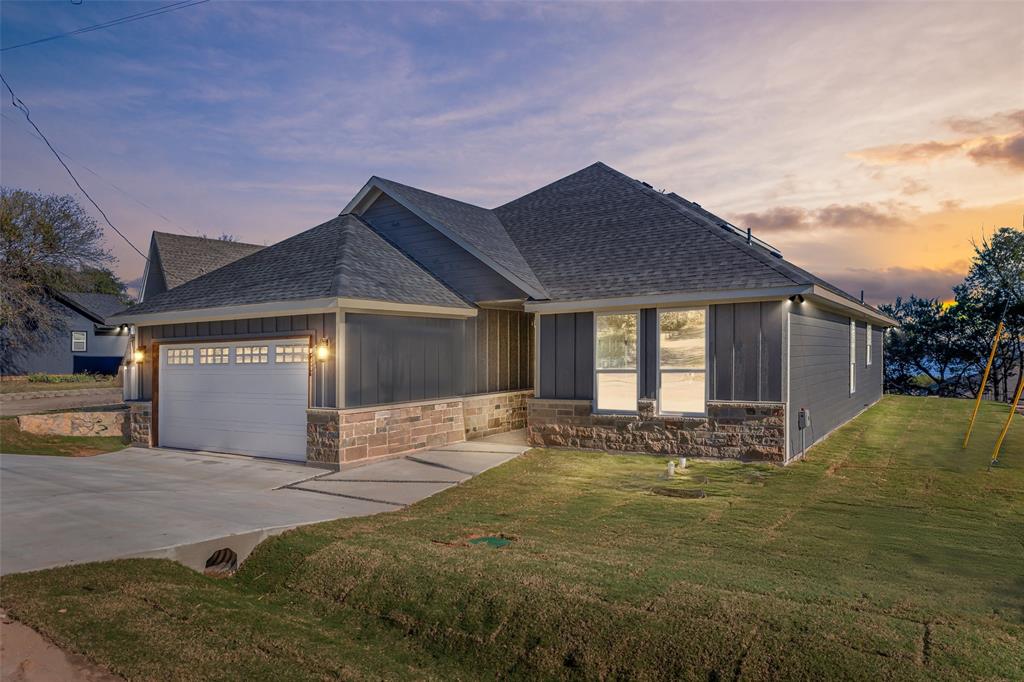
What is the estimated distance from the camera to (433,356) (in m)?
13.9

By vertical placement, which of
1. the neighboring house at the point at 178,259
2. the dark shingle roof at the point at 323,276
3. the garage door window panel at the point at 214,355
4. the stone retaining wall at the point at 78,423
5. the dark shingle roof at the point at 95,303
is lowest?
the stone retaining wall at the point at 78,423

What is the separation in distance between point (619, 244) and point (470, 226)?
13.6ft

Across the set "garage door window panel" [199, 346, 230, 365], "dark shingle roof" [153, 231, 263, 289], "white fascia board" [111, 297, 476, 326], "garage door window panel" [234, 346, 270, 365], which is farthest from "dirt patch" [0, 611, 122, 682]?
"dark shingle roof" [153, 231, 263, 289]

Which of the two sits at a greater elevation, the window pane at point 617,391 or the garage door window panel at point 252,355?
the garage door window panel at point 252,355

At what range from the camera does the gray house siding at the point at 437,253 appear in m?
14.7

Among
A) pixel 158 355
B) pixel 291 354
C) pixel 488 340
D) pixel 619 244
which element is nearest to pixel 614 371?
pixel 619 244

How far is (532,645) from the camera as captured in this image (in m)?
4.89

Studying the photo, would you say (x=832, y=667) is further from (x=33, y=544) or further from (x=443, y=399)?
(x=443, y=399)

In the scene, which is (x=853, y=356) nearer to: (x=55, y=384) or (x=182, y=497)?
(x=182, y=497)

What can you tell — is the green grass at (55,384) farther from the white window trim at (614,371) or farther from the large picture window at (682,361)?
the large picture window at (682,361)

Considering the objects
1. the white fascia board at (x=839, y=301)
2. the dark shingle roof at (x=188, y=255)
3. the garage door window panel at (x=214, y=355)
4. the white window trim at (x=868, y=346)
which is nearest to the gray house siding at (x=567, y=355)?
the white fascia board at (x=839, y=301)

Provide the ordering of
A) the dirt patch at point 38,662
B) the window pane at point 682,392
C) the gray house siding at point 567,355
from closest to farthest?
the dirt patch at point 38,662
the window pane at point 682,392
the gray house siding at point 567,355

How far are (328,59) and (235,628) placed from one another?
13.5 m

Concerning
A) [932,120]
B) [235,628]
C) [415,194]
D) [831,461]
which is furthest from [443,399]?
[932,120]
